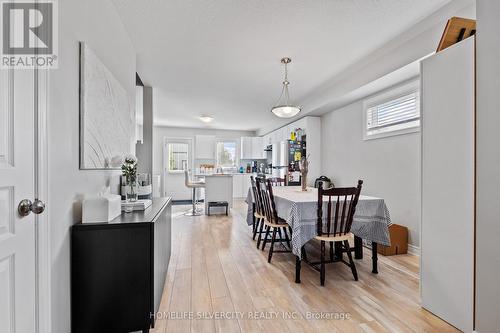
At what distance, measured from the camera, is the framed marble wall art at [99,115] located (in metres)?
1.53

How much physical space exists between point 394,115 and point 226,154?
609cm

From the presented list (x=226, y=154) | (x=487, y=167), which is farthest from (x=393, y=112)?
(x=226, y=154)

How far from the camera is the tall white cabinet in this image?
1610mm

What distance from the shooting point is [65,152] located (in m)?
1.34

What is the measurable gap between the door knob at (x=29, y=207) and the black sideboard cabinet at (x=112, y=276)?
39 centimetres

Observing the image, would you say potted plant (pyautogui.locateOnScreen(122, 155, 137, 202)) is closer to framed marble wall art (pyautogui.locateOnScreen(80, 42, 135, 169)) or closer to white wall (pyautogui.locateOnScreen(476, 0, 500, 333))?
framed marble wall art (pyautogui.locateOnScreen(80, 42, 135, 169))

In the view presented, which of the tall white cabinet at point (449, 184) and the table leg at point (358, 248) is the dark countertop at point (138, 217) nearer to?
the tall white cabinet at point (449, 184)

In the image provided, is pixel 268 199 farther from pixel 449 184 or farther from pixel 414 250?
pixel 414 250

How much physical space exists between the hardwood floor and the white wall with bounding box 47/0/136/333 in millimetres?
753

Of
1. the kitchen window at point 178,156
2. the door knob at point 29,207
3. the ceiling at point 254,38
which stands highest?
the ceiling at point 254,38

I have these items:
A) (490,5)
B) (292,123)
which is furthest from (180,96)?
(490,5)

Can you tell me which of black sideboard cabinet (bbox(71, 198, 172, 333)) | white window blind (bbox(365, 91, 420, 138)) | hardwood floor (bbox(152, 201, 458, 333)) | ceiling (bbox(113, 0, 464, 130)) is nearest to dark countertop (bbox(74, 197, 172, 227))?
black sideboard cabinet (bbox(71, 198, 172, 333))

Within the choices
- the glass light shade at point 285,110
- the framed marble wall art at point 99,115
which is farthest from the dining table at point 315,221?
the framed marble wall art at point 99,115

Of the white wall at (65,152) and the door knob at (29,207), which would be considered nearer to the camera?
the door knob at (29,207)
